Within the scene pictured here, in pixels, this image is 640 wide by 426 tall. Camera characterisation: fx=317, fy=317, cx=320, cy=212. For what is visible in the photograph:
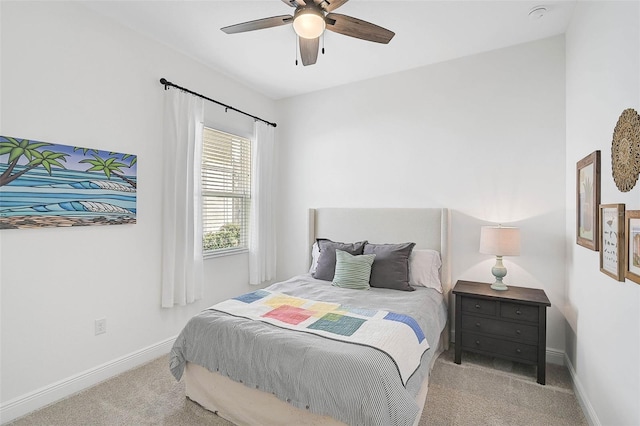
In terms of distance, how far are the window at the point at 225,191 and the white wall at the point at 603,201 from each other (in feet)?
10.8

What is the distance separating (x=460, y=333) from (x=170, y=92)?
11.3 feet

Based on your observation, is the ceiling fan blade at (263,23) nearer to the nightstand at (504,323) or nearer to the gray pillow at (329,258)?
the gray pillow at (329,258)

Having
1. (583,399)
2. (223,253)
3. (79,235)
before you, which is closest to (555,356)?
(583,399)

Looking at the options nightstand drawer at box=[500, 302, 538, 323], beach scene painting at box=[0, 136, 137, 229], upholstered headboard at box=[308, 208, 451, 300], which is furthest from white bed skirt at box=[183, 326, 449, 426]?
upholstered headboard at box=[308, 208, 451, 300]

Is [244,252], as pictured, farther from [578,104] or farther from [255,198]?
[578,104]

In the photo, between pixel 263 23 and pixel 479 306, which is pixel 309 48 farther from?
pixel 479 306

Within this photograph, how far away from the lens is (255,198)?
13.2ft

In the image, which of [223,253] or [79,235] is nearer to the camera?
[79,235]

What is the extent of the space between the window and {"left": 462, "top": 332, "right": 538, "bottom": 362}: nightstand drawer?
2670 mm

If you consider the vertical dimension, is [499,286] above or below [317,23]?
below

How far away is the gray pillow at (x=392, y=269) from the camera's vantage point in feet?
9.53

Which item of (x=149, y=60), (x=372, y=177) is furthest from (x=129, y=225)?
(x=372, y=177)

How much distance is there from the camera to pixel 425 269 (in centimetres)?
305

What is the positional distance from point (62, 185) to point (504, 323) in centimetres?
356
